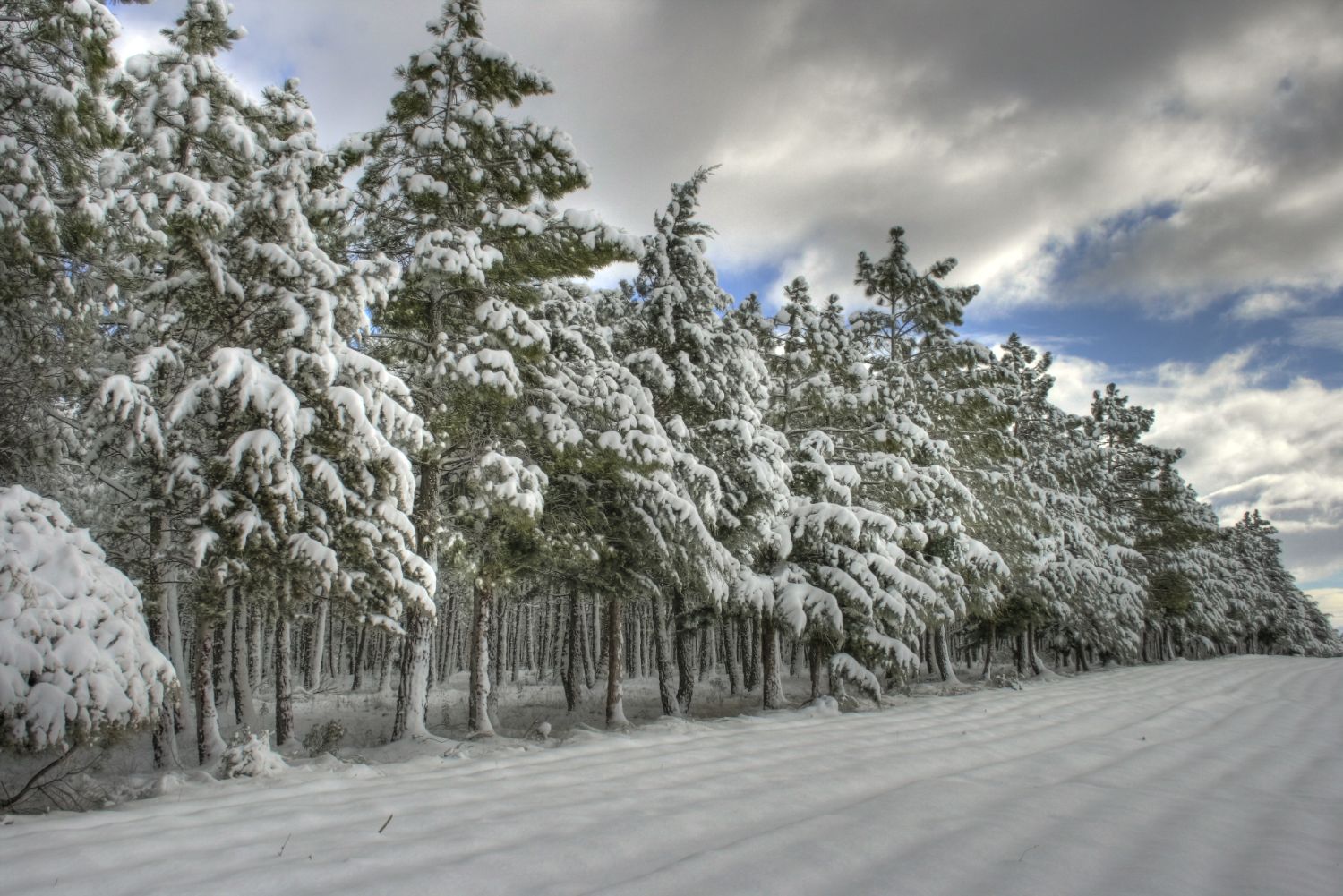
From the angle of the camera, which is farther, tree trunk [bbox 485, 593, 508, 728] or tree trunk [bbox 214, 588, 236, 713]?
tree trunk [bbox 485, 593, 508, 728]

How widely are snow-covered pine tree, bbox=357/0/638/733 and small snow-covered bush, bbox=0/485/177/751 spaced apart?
5.09 metres

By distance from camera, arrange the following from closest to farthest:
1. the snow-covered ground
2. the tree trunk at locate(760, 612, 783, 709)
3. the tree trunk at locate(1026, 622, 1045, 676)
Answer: the snow-covered ground < the tree trunk at locate(760, 612, 783, 709) < the tree trunk at locate(1026, 622, 1045, 676)

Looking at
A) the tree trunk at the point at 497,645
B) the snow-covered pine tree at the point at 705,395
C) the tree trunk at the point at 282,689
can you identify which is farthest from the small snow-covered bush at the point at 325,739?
the tree trunk at the point at 497,645

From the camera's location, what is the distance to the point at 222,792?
4.90 metres

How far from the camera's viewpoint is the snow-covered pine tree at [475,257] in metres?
10.2

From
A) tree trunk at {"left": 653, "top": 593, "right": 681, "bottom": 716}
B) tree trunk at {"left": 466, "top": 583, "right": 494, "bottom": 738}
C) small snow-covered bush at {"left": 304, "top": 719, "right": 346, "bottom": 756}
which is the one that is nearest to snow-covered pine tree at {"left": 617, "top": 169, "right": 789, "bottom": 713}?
tree trunk at {"left": 653, "top": 593, "right": 681, "bottom": 716}

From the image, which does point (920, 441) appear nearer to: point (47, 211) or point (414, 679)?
point (414, 679)

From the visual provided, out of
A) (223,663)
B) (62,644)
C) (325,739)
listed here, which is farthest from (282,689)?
(62,644)

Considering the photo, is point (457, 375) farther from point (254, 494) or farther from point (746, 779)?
point (746, 779)

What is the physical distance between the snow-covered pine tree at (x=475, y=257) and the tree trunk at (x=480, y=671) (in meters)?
0.06

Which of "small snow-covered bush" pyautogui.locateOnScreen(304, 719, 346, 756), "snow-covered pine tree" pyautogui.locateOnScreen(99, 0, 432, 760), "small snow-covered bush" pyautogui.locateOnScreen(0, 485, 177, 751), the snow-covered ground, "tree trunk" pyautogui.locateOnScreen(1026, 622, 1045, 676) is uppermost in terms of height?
"snow-covered pine tree" pyautogui.locateOnScreen(99, 0, 432, 760)

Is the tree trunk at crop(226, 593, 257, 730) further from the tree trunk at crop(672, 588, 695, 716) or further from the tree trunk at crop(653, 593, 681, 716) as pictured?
the tree trunk at crop(672, 588, 695, 716)

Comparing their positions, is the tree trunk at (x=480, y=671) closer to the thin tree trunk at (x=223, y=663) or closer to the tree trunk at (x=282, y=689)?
the tree trunk at (x=282, y=689)

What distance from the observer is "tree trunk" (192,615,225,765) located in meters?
8.92
